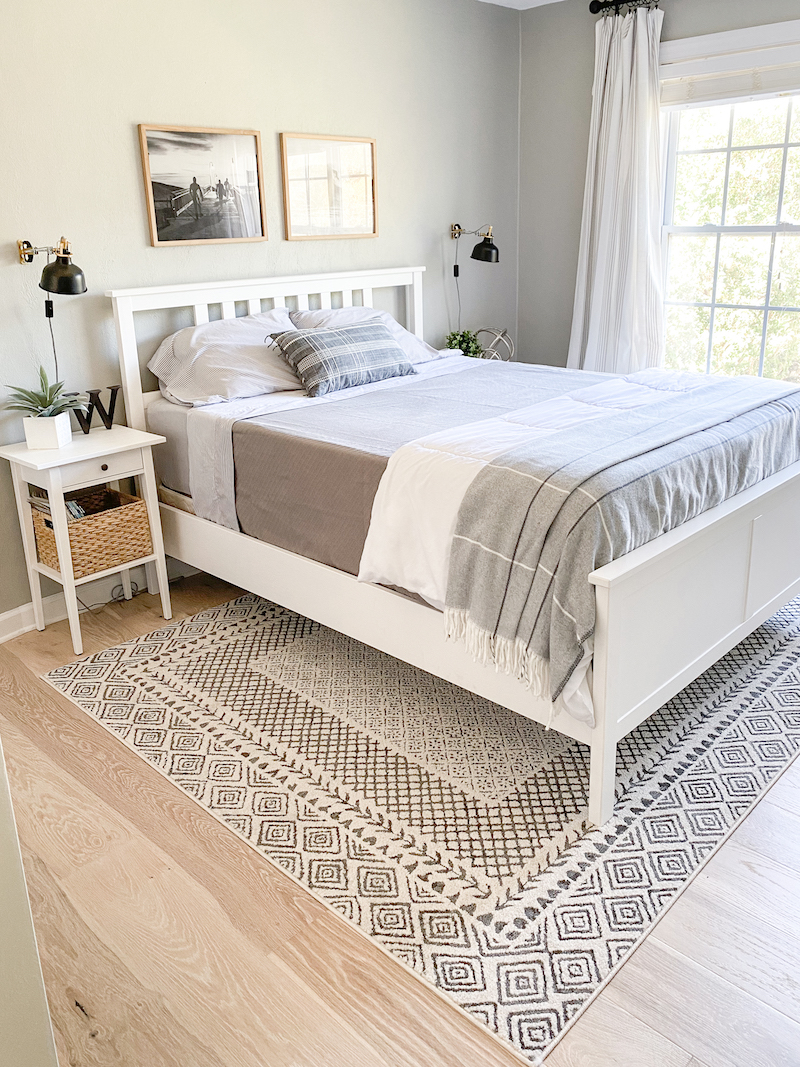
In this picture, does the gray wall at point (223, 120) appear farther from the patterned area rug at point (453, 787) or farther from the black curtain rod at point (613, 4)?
the patterned area rug at point (453, 787)

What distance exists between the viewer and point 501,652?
2.06 metres

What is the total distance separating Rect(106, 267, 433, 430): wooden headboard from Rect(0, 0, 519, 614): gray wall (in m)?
0.09

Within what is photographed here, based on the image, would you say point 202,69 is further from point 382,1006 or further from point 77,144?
point 382,1006

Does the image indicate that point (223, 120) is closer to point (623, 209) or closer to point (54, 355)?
point (54, 355)

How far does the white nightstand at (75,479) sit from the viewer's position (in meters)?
2.76

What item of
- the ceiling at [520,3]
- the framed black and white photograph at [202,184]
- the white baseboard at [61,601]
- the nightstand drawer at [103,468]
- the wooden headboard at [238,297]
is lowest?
the white baseboard at [61,601]

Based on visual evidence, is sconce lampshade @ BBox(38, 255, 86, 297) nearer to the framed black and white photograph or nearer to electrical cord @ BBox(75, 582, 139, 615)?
the framed black and white photograph

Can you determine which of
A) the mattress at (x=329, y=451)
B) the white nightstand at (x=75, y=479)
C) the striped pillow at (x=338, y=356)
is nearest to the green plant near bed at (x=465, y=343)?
the striped pillow at (x=338, y=356)

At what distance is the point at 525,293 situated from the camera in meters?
4.85

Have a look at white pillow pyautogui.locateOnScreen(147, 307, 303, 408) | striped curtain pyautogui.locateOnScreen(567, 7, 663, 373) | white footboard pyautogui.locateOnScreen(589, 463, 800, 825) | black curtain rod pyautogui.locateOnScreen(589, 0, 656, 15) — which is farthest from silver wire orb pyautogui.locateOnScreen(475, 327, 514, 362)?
white footboard pyautogui.locateOnScreen(589, 463, 800, 825)

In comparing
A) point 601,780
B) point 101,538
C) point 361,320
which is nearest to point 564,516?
point 601,780

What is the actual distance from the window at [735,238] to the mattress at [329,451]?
124 centimetres

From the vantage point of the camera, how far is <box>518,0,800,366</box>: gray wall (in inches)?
169

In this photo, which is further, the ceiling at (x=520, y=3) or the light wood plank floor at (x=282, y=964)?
the ceiling at (x=520, y=3)
